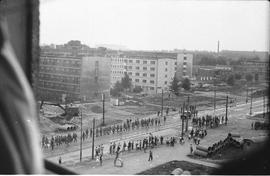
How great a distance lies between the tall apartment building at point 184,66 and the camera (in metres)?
14.1

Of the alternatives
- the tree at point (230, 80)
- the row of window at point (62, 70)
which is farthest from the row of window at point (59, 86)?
the tree at point (230, 80)

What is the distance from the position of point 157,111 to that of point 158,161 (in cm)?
520

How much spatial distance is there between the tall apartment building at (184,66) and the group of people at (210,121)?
3.96 metres

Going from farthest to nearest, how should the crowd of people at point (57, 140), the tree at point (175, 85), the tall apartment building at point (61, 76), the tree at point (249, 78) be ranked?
the tree at point (175, 85) → the tall apartment building at point (61, 76) → the tree at point (249, 78) → the crowd of people at point (57, 140)

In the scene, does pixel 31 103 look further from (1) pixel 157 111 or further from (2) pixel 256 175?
(1) pixel 157 111

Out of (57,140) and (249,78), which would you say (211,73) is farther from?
(57,140)

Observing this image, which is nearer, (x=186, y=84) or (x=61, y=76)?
(x=61, y=76)

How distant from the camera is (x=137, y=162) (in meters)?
6.49

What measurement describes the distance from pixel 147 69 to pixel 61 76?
3295 mm

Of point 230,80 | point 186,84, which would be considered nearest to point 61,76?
point 186,84

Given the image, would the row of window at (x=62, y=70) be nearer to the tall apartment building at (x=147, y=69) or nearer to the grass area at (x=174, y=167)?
the tall apartment building at (x=147, y=69)

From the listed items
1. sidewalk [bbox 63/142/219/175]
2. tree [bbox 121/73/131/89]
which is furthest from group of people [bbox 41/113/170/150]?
tree [bbox 121/73/131/89]

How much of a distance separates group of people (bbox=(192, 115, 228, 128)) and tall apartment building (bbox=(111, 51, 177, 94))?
348 cm

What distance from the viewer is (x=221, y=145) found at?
6828 millimetres
